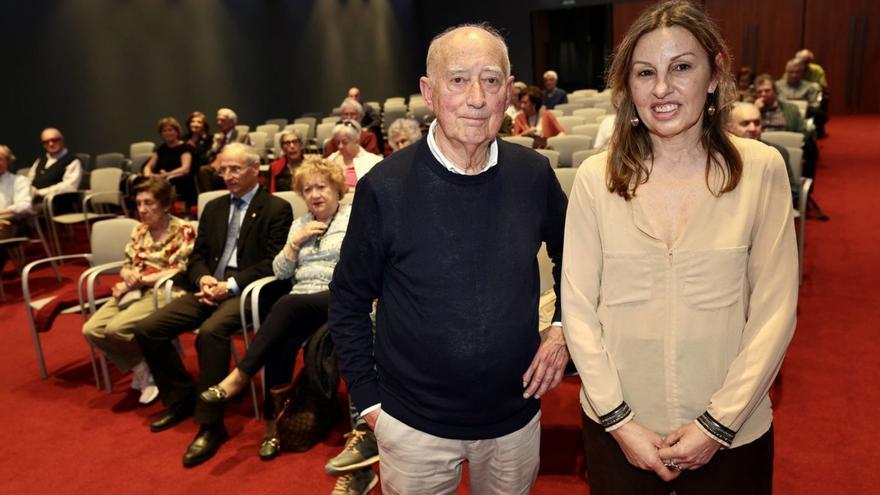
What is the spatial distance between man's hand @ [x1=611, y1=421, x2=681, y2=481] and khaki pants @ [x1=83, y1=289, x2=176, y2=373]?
3071 millimetres

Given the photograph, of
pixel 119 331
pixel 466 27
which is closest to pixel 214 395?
pixel 119 331

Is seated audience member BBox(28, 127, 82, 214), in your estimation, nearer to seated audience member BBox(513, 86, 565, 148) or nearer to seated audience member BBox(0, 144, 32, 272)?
seated audience member BBox(0, 144, 32, 272)

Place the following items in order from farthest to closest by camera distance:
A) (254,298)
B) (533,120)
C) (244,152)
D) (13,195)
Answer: (533,120) < (13,195) < (244,152) < (254,298)

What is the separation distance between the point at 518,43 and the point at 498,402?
58.3 feet

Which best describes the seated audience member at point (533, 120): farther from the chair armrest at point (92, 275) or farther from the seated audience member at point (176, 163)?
the chair armrest at point (92, 275)

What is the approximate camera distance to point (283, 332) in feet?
10.6

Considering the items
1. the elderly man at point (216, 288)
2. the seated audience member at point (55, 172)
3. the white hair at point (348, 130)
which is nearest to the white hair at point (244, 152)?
the elderly man at point (216, 288)

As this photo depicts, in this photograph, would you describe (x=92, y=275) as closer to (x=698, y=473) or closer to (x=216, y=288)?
(x=216, y=288)

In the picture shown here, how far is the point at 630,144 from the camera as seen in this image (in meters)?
1.38

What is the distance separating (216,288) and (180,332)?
309 millimetres

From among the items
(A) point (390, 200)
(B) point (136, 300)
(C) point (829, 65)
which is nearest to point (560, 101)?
(C) point (829, 65)

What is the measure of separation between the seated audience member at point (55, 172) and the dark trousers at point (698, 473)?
23.6 ft

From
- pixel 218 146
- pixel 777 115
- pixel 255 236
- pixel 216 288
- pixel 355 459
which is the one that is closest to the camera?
pixel 355 459

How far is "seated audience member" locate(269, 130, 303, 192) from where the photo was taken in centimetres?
583
